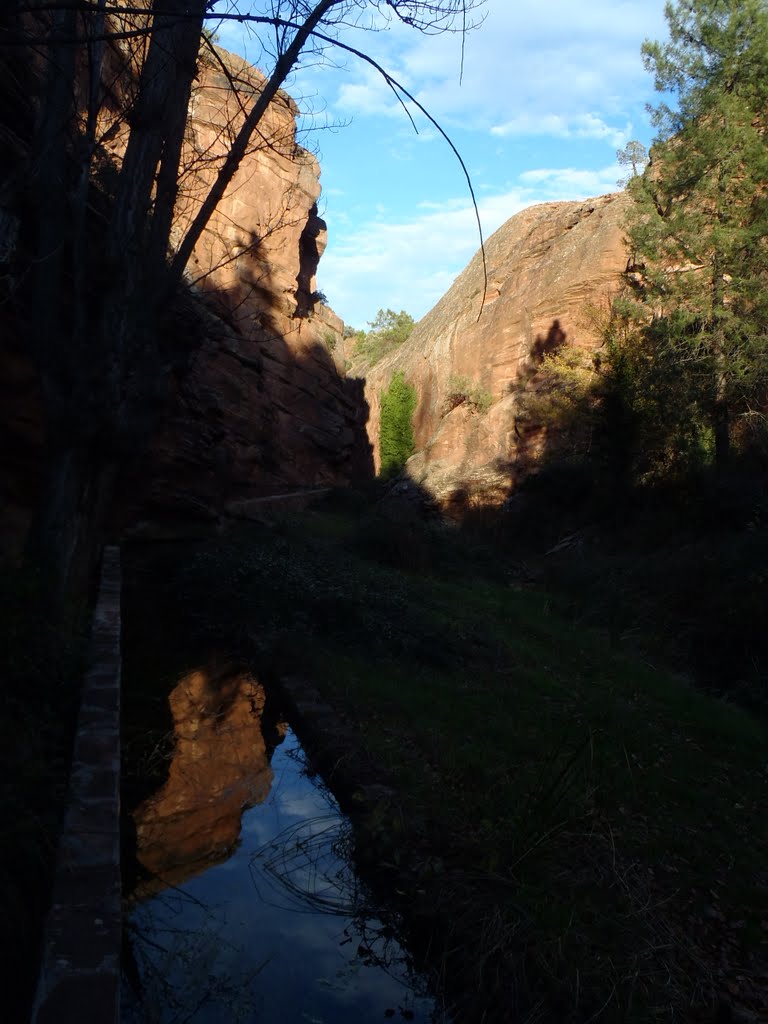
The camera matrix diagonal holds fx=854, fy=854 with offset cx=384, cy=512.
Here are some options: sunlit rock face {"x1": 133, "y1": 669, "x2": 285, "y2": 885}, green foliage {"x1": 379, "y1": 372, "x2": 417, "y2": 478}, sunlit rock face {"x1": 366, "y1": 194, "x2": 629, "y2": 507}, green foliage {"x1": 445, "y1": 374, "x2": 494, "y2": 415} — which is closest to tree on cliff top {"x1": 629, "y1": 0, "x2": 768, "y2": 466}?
sunlit rock face {"x1": 366, "y1": 194, "x2": 629, "y2": 507}

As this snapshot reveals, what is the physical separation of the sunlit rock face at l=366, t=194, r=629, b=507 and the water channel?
71.6 feet

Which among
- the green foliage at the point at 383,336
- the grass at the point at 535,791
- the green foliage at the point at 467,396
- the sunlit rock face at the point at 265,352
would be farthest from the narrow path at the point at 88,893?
the green foliage at the point at 383,336

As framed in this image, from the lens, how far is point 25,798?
12.7 ft

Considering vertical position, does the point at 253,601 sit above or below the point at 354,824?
above

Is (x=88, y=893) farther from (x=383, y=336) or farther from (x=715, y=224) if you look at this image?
(x=383, y=336)

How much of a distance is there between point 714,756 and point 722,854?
7.47 feet

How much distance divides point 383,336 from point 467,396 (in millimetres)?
25098

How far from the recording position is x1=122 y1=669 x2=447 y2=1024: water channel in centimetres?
350

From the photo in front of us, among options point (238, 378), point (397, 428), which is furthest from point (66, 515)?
point (397, 428)

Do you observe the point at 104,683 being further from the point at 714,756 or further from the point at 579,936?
the point at 714,756

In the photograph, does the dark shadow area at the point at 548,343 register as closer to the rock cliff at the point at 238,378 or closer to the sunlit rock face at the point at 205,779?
the rock cliff at the point at 238,378

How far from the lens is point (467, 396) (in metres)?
32.2


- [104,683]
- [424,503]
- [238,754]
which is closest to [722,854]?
[238,754]

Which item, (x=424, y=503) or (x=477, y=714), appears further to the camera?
(x=424, y=503)
